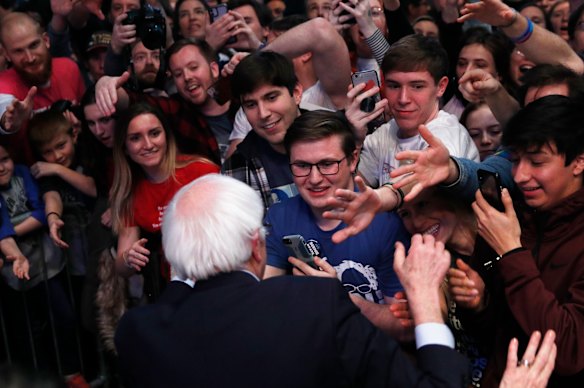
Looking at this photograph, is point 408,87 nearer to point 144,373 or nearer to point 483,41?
point 483,41

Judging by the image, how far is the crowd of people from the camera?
7.09 feet

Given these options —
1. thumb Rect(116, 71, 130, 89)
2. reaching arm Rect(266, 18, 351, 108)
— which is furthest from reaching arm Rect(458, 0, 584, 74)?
thumb Rect(116, 71, 130, 89)

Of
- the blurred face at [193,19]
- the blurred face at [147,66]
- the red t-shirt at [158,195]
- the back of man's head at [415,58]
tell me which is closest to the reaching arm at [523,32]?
the back of man's head at [415,58]

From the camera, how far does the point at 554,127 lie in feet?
8.48

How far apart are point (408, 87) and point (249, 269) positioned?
1.60 meters

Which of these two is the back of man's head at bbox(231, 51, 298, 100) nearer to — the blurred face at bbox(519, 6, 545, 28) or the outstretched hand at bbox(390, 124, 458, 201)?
the outstretched hand at bbox(390, 124, 458, 201)

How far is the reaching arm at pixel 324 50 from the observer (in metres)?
4.08

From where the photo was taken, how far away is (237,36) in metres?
4.96

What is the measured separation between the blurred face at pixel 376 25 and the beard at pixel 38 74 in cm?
189

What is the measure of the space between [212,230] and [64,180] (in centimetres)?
259

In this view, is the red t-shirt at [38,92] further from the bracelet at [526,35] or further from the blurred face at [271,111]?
the bracelet at [526,35]

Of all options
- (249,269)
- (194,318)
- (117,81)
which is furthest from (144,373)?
(117,81)

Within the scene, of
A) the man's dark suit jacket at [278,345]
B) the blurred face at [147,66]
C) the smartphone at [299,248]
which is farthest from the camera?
the blurred face at [147,66]

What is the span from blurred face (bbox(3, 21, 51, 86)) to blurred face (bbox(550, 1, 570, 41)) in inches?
154
